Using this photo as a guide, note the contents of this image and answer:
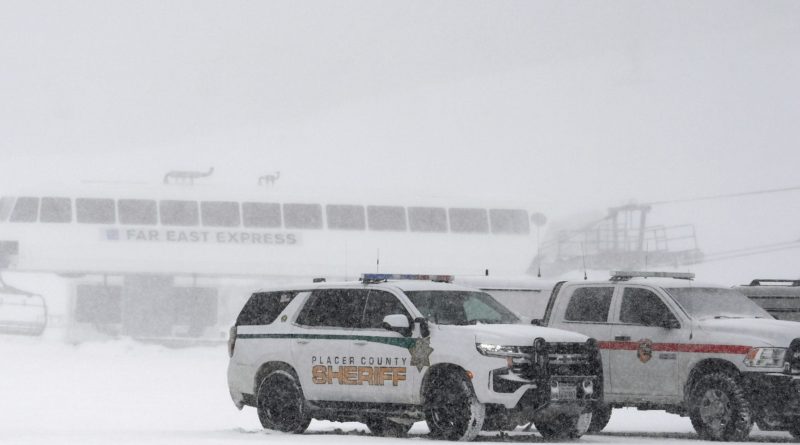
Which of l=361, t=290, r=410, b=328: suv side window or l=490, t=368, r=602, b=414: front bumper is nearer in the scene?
l=490, t=368, r=602, b=414: front bumper

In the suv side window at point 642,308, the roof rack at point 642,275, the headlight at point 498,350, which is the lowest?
the headlight at point 498,350

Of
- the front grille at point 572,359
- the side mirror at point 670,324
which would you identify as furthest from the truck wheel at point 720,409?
the front grille at point 572,359

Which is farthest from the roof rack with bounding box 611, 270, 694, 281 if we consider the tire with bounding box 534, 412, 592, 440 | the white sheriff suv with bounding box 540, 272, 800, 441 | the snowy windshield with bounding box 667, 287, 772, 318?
the tire with bounding box 534, 412, 592, 440

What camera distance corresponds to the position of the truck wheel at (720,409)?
15.7 metres

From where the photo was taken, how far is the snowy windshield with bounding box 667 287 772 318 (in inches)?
658

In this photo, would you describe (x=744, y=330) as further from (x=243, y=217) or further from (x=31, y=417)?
(x=243, y=217)

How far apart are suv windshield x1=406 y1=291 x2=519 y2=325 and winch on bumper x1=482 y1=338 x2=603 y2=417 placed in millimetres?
970

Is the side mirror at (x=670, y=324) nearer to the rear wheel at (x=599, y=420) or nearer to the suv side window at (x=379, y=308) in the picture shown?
the rear wheel at (x=599, y=420)

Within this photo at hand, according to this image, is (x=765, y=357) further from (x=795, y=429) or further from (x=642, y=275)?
(x=642, y=275)

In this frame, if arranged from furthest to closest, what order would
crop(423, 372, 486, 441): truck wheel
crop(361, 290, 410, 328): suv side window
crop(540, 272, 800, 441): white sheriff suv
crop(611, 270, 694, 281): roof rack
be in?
crop(611, 270, 694, 281): roof rack, crop(361, 290, 410, 328): suv side window, crop(540, 272, 800, 441): white sheriff suv, crop(423, 372, 486, 441): truck wheel

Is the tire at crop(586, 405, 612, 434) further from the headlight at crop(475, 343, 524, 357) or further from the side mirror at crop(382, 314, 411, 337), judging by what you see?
the side mirror at crop(382, 314, 411, 337)

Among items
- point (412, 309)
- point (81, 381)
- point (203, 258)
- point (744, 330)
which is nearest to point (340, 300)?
point (412, 309)

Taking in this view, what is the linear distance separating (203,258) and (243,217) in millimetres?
1763

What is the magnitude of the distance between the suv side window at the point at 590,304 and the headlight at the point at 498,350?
268 cm
